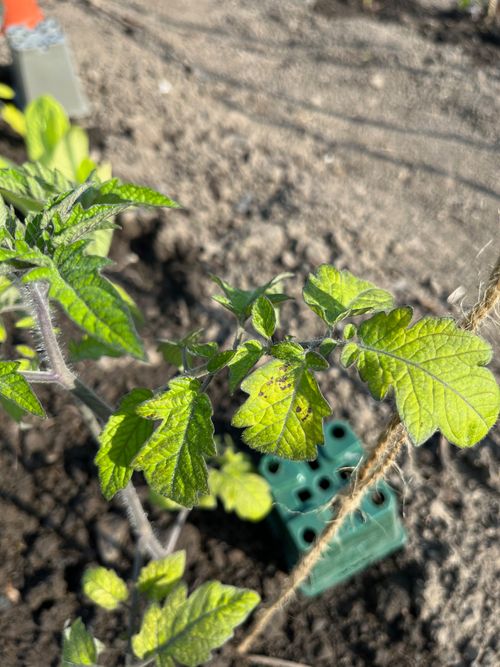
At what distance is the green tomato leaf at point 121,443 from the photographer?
4.48ft

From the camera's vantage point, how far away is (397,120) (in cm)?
431

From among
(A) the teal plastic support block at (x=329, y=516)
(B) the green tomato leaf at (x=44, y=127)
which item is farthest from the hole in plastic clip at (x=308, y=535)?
(B) the green tomato leaf at (x=44, y=127)

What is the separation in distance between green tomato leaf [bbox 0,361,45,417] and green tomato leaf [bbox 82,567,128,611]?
892mm

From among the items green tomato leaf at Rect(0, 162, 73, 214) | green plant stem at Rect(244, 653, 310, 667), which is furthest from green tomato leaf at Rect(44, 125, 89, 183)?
green plant stem at Rect(244, 653, 310, 667)

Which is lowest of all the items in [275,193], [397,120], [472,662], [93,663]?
[472,662]

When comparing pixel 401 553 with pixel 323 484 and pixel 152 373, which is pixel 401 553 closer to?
pixel 323 484

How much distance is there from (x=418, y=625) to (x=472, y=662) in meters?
0.20

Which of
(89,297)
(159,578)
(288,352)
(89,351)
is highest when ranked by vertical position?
(89,297)

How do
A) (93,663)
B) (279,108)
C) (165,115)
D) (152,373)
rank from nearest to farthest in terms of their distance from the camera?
(93,663), (152,373), (165,115), (279,108)

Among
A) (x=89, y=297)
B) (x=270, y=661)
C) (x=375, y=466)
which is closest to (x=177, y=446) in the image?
(x=89, y=297)

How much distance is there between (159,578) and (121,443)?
74 cm

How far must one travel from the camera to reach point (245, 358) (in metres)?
1.31

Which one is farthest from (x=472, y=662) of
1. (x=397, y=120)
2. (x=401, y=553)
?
(x=397, y=120)

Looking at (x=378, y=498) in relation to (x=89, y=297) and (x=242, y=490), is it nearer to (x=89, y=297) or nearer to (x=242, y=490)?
(x=242, y=490)
